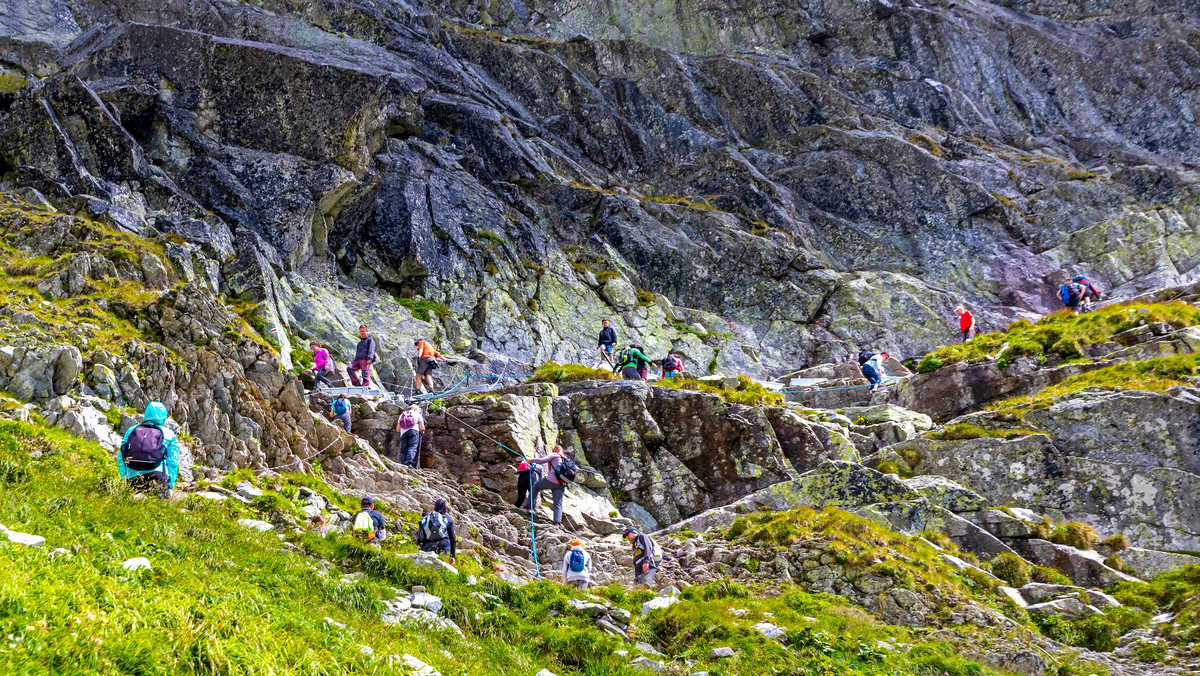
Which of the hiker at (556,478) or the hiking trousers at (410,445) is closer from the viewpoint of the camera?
the hiker at (556,478)

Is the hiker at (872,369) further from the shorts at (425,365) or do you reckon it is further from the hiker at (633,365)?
the shorts at (425,365)

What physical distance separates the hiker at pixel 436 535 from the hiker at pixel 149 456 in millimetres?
5137

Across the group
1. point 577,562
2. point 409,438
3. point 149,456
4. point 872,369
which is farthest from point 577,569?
point 872,369

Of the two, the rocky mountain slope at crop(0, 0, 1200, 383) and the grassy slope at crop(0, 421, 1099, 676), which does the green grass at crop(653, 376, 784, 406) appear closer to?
the rocky mountain slope at crop(0, 0, 1200, 383)

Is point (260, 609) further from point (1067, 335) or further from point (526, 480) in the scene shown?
point (1067, 335)

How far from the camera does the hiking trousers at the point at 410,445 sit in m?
22.5

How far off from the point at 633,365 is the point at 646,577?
1486 centimetres

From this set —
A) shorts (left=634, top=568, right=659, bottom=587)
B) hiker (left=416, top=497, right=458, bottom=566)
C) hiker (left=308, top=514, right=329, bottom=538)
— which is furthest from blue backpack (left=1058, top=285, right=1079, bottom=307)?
hiker (left=308, top=514, right=329, bottom=538)

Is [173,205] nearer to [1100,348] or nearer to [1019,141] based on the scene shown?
[1100,348]

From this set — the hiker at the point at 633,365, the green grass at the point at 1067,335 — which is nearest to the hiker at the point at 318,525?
the hiker at the point at 633,365

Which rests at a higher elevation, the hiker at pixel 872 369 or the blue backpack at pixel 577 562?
the hiker at pixel 872 369

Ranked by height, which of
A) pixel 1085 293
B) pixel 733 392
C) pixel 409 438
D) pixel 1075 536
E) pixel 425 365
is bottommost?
pixel 425 365

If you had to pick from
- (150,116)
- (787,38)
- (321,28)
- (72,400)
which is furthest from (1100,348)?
(787,38)

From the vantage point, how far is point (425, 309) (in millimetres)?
41594
